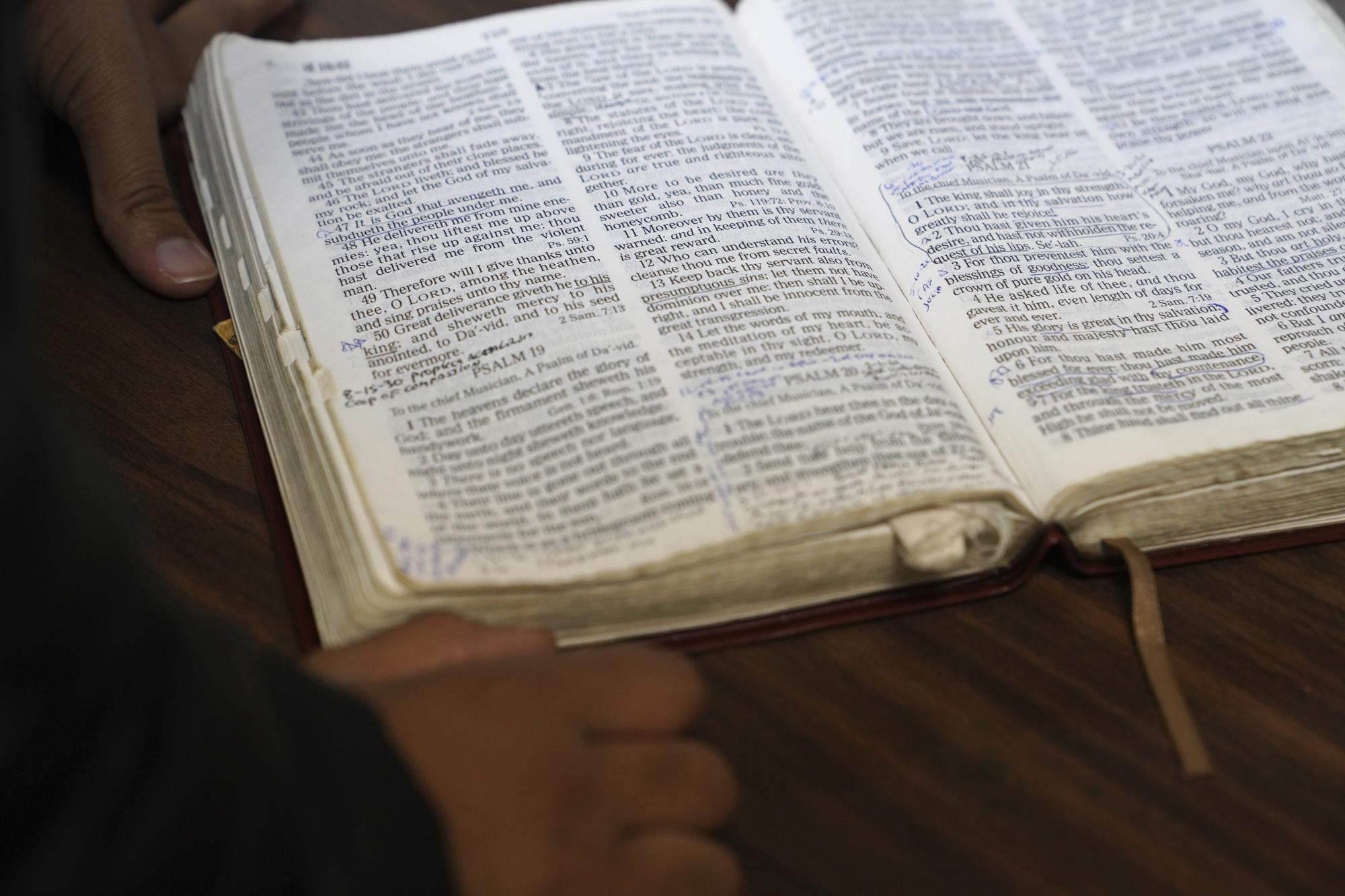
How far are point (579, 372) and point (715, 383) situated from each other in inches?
2.7

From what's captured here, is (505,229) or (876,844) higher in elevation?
(505,229)

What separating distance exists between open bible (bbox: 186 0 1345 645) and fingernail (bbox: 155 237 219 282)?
2 cm

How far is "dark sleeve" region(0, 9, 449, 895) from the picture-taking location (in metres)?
0.30

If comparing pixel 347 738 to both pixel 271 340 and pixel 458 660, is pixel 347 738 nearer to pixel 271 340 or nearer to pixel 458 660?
pixel 458 660

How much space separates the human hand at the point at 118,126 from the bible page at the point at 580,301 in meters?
0.06

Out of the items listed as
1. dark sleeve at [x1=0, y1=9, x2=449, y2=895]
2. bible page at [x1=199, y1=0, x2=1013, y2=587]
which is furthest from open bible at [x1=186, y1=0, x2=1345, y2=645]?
dark sleeve at [x1=0, y1=9, x2=449, y2=895]

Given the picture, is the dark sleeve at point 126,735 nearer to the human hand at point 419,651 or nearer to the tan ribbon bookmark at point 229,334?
the human hand at point 419,651

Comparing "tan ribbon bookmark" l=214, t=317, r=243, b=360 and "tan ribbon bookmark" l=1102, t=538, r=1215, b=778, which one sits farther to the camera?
"tan ribbon bookmark" l=214, t=317, r=243, b=360

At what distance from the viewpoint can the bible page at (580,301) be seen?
0.52 m

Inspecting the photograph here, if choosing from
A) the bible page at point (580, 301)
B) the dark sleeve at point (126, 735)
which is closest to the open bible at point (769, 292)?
the bible page at point (580, 301)

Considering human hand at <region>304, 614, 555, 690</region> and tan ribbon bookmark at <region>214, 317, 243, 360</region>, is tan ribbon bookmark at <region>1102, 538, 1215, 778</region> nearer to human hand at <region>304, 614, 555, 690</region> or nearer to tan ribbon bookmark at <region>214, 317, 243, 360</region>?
human hand at <region>304, 614, 555, 690</region>

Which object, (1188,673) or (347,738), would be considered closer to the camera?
(347,738)

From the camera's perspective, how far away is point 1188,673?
542mm

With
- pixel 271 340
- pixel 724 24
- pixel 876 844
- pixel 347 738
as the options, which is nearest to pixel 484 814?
pixel 347 738
